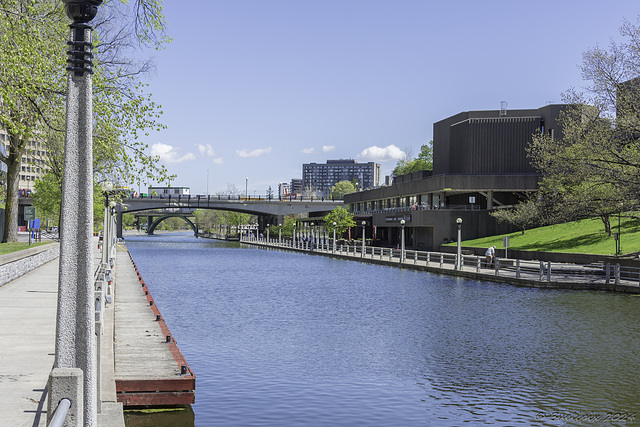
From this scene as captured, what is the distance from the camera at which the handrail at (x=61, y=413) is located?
475cm

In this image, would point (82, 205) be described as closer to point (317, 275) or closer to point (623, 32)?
point (623, 32)

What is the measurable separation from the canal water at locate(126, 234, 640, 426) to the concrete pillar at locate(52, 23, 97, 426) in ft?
20.0

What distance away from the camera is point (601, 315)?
86.5 feet

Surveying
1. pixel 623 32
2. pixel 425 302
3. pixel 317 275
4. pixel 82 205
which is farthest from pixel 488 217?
pixel 82 205

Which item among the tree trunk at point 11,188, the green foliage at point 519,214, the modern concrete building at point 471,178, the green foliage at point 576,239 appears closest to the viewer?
the tree trunk at point 11,188

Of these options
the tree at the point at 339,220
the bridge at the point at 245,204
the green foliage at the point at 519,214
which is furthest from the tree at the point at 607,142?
the bridge at the point at 245,204

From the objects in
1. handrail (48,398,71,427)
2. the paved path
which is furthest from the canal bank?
handrail (48,398,71,427)

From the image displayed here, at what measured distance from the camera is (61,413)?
5121 mm

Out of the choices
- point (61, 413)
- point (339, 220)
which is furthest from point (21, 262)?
point (339, 220)

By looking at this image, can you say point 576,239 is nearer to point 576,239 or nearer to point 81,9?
point 576,239

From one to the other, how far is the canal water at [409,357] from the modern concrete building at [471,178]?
44.4 meters

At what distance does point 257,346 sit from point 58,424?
15450 mm

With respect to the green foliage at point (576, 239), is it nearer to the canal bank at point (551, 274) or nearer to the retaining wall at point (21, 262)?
the canal bank at point (551, 274)

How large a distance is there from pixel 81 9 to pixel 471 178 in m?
76.5
